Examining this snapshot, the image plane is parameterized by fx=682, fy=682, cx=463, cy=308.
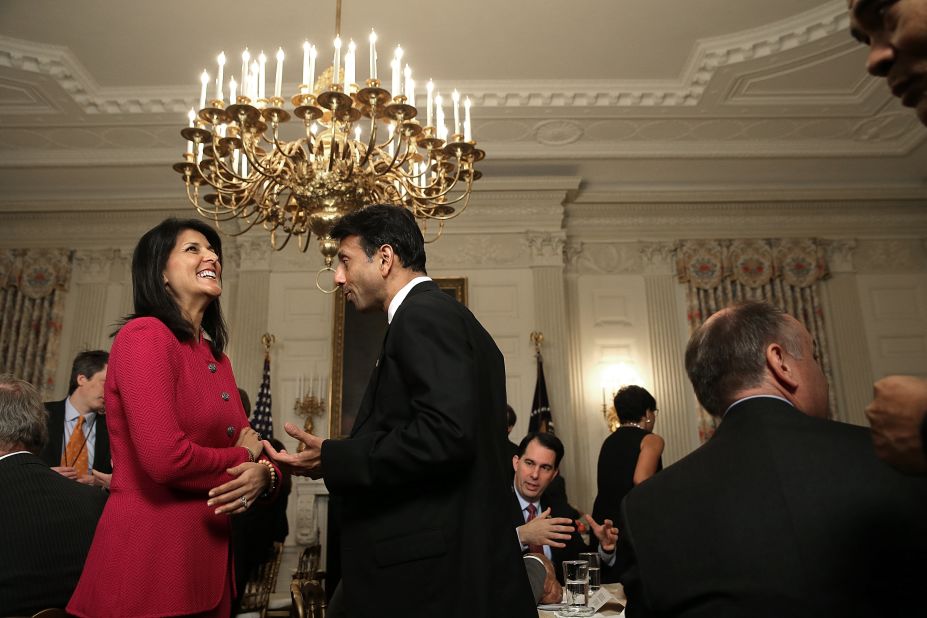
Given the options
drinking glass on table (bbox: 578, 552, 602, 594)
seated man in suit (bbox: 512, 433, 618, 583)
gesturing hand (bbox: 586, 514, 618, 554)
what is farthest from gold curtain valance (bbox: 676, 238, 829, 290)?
drinking glass on table (bbox: 578, 552, 602, 594)

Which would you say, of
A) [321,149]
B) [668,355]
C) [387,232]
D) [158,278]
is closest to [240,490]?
[158,278]

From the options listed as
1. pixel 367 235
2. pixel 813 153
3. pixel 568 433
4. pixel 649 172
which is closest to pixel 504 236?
pixel 649 172

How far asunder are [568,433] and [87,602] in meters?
5.56

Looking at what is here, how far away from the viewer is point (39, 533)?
198 centimetres

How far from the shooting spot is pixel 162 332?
5.60 ft

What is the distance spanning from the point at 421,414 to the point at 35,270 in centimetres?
756

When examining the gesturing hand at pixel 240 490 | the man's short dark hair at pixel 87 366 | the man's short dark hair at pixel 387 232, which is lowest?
the gesturing hand at pixel 240 490

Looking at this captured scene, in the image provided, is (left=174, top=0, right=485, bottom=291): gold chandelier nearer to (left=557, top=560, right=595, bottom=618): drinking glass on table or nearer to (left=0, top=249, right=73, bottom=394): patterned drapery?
(left=557, top=560, right=595, bottom=618): drinking glass on table

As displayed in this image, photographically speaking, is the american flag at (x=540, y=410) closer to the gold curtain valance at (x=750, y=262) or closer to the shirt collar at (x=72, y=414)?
the gold curtain valance at (x=750, y=262)

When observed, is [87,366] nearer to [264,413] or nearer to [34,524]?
[34,524]

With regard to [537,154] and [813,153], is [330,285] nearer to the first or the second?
[537,154]

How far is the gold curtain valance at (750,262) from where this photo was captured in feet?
24.5

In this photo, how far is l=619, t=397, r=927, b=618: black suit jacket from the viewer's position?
110cm

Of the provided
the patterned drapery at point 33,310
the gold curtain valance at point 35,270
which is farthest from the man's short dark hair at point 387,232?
the gold curtain valance at point 35,270
